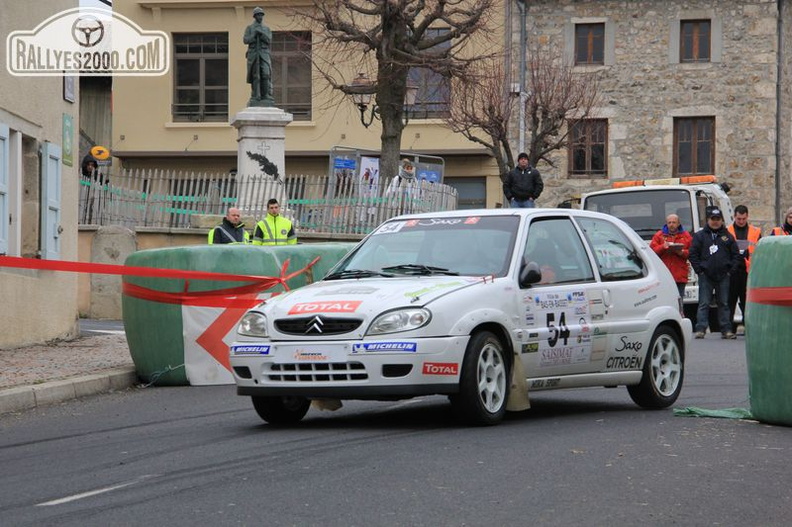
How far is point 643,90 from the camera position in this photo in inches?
1688

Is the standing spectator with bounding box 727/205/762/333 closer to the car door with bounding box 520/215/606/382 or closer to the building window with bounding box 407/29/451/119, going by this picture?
the car door with bounding box 520/215/606/382

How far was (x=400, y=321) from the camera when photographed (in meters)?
9.76

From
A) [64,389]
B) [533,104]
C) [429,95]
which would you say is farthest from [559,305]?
[429,95]

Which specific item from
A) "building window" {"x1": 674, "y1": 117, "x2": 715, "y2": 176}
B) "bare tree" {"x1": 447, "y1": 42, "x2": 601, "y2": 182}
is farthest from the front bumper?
"building window" {"x1": 674, "y1": 117, "x2": 715, "y2": 176}

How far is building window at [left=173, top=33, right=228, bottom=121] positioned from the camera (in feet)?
149

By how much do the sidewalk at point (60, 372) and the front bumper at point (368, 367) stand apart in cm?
311

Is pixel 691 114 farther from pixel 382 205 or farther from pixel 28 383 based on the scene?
pixel 28 383

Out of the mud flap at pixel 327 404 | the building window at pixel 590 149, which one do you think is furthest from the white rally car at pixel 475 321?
the building window at pixel 590 149

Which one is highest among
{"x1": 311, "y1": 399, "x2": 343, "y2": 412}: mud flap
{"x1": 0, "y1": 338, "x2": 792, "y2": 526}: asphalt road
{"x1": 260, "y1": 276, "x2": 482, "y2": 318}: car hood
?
{"x1": 260, "y1": 276, "x2": 482, "y2": 318}: car hood

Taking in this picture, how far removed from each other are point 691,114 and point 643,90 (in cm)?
150

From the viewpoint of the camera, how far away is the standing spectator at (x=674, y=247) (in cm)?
2211

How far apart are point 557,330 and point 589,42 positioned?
33.4m

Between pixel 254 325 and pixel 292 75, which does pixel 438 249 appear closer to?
pixel 254 325

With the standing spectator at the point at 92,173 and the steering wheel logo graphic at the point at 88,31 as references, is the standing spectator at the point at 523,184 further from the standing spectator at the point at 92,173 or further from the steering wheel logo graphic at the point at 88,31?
the steering wheel logo graphic at the point at 88,31
